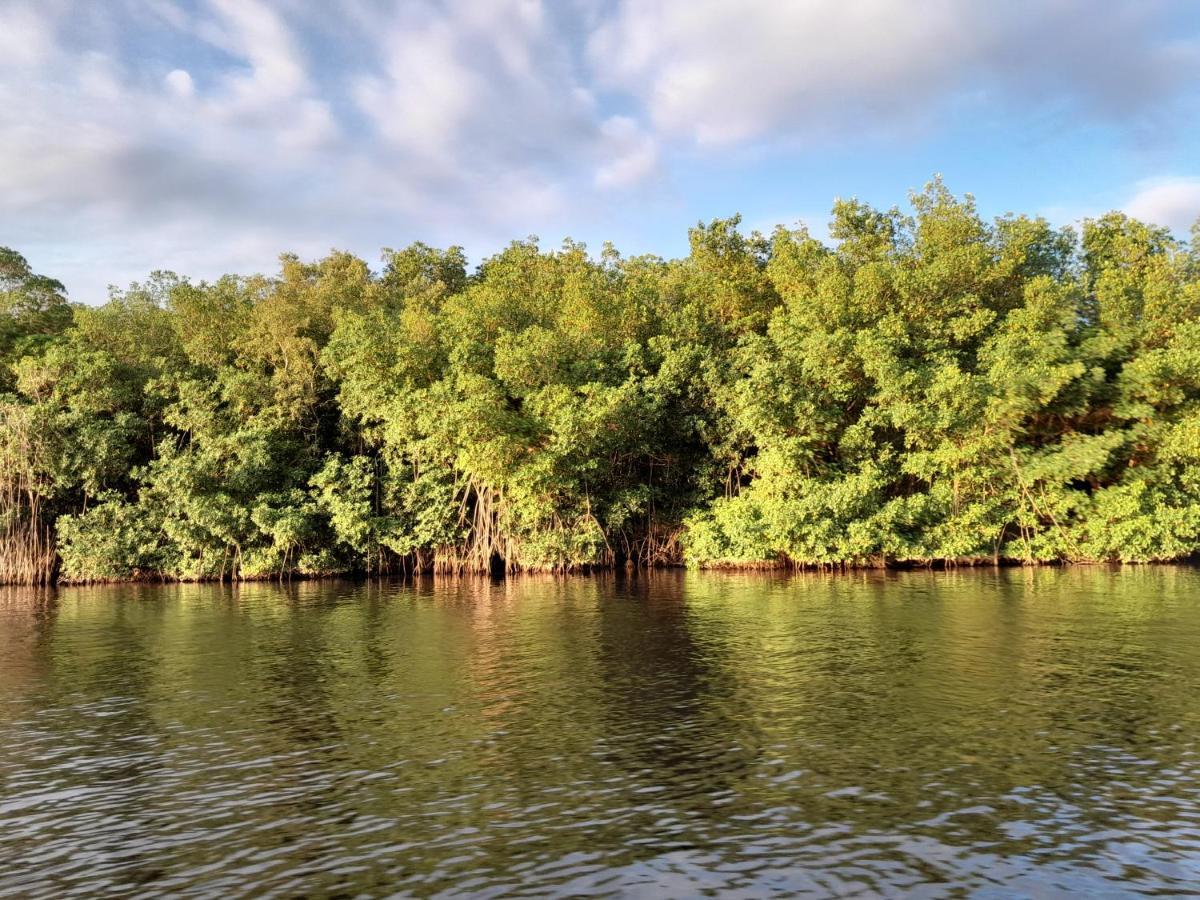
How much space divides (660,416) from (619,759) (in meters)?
32.3

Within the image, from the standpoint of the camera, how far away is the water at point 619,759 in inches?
359

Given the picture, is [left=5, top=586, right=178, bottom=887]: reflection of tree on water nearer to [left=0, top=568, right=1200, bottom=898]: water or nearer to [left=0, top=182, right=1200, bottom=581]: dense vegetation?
[left=0, top=568, right=1200, bottom=898]: water

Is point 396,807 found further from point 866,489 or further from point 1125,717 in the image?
point 866,489

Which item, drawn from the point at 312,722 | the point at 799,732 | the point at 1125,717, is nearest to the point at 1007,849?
the point at 799,732

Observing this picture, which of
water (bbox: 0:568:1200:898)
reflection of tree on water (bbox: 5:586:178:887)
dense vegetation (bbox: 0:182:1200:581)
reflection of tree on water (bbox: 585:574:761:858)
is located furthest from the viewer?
dense vegetation (bbox: 0:182:1200:581)

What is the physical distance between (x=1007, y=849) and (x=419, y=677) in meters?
12.5

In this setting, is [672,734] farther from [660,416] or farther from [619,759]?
[660,416]

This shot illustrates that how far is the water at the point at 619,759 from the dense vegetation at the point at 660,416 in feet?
51.4

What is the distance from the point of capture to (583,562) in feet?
142

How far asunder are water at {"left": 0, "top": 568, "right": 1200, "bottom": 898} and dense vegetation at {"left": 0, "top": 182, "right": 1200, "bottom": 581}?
1567 centimetres

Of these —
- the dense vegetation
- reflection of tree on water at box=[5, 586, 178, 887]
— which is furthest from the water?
the dense vegetation

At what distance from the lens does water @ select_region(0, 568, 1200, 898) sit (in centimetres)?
912

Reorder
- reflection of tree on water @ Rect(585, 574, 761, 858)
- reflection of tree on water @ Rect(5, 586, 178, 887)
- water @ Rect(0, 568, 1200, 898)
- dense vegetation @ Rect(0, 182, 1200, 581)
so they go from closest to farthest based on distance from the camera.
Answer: water @ Rect(0, 568, 1200, 898), reflection of tree on water @ Rect(5, 586, 178, 887), reflection of tree on water @ Rect(585, 574, 761, 858), dense vegetation @ Rect(0, 182, 1200, 581)

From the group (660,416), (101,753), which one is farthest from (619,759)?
(660,416)
